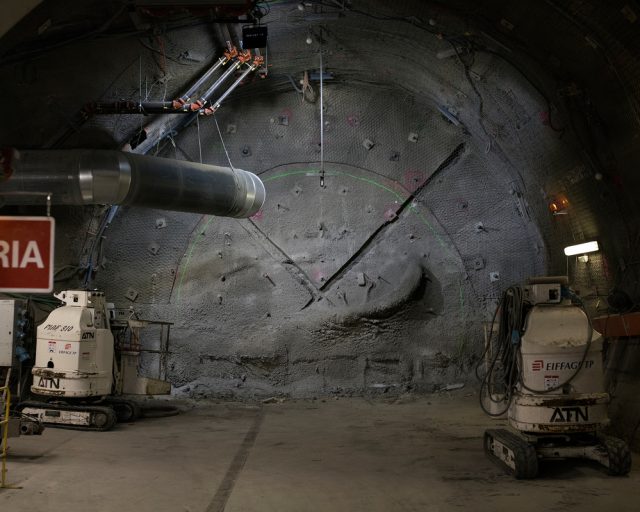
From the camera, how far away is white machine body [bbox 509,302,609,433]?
673 centimetres

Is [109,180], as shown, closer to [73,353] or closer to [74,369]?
[73,353]

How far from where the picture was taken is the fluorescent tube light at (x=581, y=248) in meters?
9.87

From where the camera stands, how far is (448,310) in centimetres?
1322

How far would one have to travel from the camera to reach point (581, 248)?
33.7ft

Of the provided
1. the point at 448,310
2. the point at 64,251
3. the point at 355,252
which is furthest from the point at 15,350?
the point at 448,310

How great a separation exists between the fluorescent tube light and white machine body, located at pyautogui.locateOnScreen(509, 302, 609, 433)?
3151 mm

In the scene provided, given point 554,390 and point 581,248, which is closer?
point 554,390

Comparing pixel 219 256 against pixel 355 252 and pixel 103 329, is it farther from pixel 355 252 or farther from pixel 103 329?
pixel 103 329

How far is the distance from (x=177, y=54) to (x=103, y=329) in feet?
14.4

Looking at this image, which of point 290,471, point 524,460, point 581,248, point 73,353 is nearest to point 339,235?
point 581,248

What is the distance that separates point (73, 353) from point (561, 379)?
6680 mm

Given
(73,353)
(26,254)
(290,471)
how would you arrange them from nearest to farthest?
1. (26,254)
2. (290,471)
3. (73,353)

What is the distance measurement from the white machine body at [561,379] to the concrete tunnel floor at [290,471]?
52 centimetres

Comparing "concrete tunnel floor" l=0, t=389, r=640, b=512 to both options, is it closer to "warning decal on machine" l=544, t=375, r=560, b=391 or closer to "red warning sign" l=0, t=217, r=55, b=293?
"warning decal on machine" l=544, t=375, r=560, b=391
